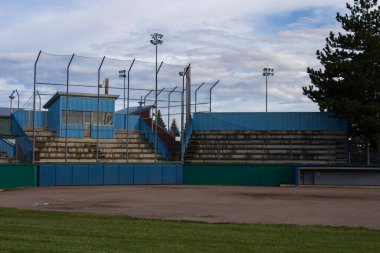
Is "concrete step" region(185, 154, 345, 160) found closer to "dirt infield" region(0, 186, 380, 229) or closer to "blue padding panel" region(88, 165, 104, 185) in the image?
"blue padding panel" region(88, 165, 104, 185)

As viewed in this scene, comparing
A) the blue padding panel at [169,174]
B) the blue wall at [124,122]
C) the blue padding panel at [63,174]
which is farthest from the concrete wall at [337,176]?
the blue wall at [124,122]

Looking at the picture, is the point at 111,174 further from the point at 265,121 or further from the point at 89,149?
the point at 265,121

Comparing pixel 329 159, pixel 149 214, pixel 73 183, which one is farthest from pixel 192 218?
pixel 329 159

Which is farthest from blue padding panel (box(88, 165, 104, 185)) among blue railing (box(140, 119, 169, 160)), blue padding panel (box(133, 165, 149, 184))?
blue railing (box(140, 119, 169, 160))

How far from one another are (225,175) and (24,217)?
23.5 metres

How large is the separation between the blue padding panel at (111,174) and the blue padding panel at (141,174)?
47.0 inches

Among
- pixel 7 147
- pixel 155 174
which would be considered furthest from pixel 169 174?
pixel 7 147

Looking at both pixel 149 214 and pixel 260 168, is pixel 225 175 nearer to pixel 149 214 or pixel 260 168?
pixel 260 168

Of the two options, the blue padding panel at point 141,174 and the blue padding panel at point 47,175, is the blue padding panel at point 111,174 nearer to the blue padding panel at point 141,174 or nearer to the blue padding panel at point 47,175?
the blue padding panel at point 141,174

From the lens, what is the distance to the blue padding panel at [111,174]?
35656 mm

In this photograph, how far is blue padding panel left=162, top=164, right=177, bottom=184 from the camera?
122ft

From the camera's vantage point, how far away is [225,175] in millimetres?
37250

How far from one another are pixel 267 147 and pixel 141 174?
1029 cm

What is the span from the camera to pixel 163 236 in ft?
36.2
